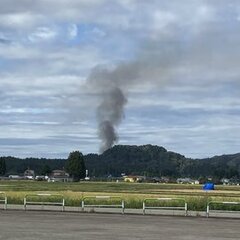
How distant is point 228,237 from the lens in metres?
20.1

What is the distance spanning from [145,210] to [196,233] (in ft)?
52.3

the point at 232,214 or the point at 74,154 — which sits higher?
the point at 74,154

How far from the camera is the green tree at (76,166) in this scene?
186 metres

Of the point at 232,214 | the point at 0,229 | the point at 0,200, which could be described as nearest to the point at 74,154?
the point at 0,200

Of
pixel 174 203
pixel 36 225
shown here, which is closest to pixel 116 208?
pixel 174 203

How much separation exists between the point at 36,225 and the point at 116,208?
15953mm

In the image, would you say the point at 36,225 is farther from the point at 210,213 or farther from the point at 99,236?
the point at 210,213

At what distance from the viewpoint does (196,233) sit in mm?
21719

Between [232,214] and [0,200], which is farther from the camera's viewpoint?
[0,200]

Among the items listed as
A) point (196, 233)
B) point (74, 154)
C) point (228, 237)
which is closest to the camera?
point (228, 237)

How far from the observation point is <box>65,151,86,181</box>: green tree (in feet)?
609

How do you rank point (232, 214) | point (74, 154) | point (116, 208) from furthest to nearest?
point (74, 154) < point (116, 208) < point (232, 214)

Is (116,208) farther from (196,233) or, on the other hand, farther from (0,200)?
(196,233)

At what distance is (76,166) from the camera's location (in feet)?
609
